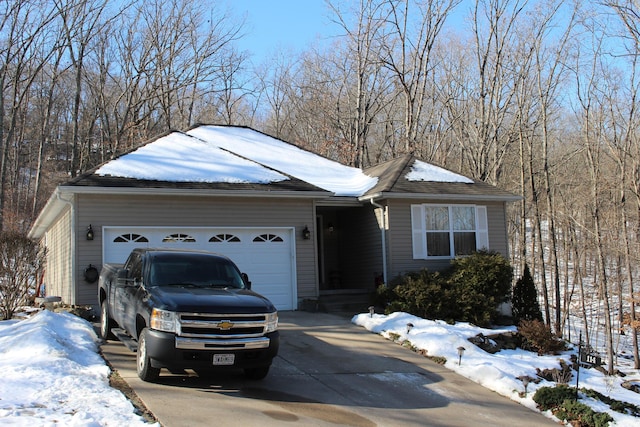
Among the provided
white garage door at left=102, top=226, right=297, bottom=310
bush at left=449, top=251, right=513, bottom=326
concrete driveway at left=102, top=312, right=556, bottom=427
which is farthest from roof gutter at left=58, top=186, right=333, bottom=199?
concrete driveway at left=102, top=312, right=556, bottom=427

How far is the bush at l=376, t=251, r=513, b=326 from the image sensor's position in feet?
46.3

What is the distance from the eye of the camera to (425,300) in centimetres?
1405

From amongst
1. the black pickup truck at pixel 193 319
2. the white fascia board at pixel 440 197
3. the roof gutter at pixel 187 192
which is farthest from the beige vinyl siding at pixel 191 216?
the black pickup truck at pixel 193 319

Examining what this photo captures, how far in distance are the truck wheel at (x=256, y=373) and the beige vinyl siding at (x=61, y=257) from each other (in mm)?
7032

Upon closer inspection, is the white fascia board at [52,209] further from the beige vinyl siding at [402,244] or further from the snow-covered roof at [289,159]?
the beige vinyl siding at [402,244]

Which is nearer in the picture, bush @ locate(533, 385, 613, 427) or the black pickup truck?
the black pickup truck

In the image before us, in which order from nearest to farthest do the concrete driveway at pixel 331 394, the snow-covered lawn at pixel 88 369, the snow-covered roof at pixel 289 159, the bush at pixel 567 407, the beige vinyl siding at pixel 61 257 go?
1. the snow-covered lawn at pixel 88 369
2. the concrete driveway at pixel 331 394
3. the bush at pixel 567 407
4. the beige vinyl siding at pixel 61 257
5. the snow-covered roof at pixel 289 159

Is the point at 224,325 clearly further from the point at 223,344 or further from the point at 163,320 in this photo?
the point at 163,320

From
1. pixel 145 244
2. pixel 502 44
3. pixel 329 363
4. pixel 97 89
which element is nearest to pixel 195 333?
pixel 329 363

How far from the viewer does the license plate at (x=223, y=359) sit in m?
7.05

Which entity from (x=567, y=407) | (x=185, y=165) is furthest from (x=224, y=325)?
(x=185, y=165)

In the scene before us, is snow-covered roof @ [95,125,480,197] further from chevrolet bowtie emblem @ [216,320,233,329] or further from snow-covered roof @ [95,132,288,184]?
chevrolet bowtie emblem @ [216,320,233,329]

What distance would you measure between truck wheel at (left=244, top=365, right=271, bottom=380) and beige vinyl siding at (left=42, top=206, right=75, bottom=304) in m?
7.03

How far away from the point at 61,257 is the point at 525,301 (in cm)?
1330
